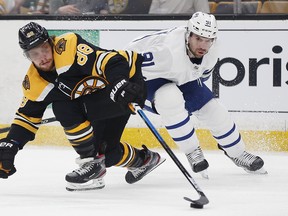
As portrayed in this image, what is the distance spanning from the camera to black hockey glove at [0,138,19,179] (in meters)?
4.10

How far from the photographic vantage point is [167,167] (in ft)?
17.1

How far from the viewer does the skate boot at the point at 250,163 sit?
484 cm

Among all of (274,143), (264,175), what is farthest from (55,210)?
(274,143)

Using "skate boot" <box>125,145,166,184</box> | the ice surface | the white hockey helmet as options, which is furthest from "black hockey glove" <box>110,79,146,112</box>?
the white hockey helmet

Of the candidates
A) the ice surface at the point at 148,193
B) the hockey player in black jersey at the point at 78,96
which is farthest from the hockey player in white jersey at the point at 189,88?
the hockey player in black jersey at the point at 78,96

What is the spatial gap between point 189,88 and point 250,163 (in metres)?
0.50

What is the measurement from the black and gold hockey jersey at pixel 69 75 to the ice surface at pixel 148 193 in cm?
34

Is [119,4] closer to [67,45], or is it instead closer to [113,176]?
[113,176]

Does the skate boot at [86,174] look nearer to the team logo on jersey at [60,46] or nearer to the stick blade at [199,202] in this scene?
the team logo on jersey at [60,46]

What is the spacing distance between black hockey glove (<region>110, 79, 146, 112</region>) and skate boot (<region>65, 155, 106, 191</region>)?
18.4 inches

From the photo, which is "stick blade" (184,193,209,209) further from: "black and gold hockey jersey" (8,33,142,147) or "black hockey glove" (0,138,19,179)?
"black hockey glove" (0,138,19,179)

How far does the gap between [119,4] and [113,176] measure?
1.77 metres

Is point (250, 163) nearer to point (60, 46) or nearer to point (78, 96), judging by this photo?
point (78, 96)

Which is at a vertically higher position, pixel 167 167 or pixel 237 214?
pixel 237 214
